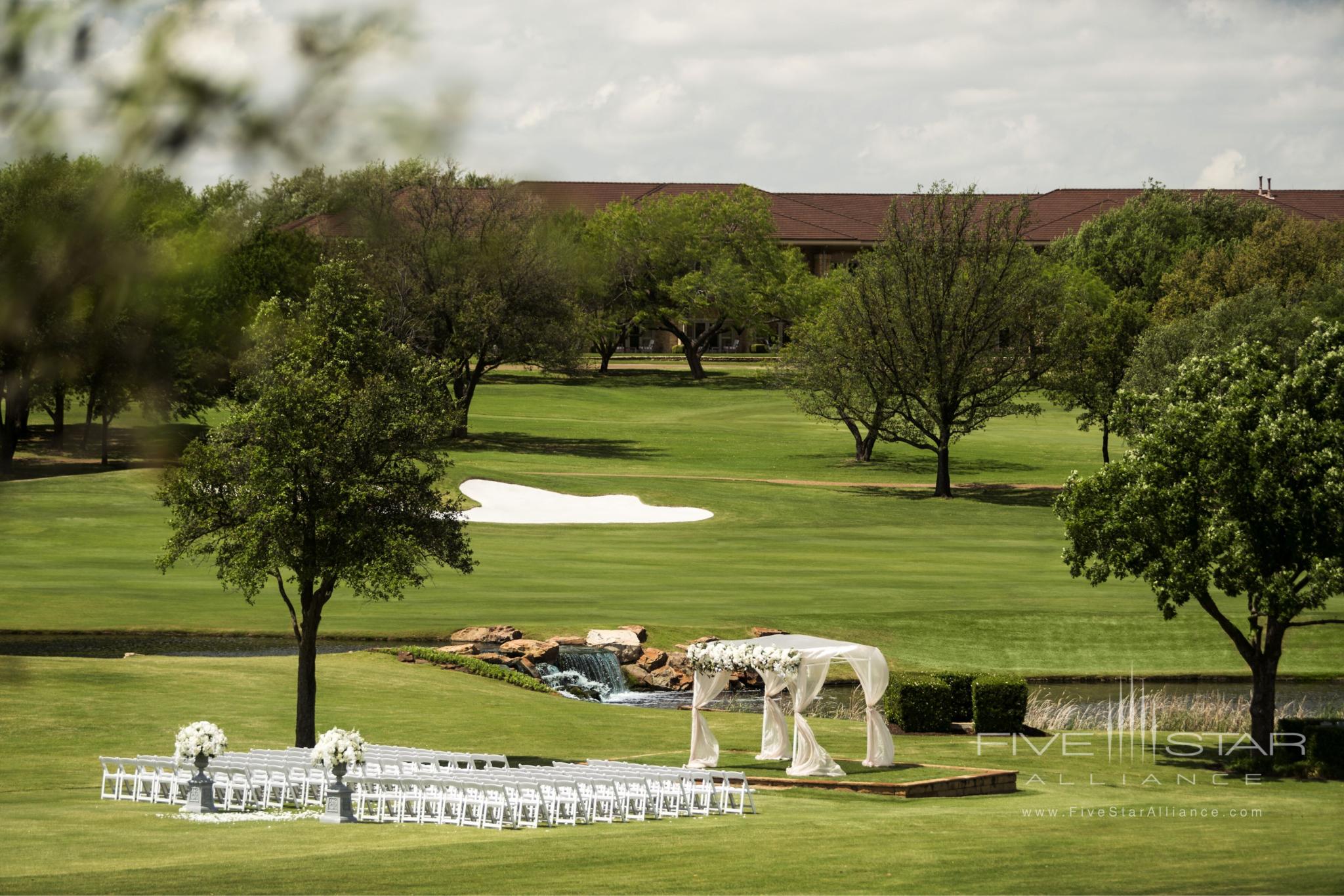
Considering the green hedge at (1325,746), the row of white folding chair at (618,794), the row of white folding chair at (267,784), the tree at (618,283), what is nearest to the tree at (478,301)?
the tree at (618,283)

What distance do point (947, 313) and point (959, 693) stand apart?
43.3 metres

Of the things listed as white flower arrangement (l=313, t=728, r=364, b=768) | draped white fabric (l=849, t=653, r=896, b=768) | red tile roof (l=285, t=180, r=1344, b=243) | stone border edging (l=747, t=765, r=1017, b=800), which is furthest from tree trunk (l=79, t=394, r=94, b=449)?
red tile roof (l=285, t=180, r=1344, b=243)

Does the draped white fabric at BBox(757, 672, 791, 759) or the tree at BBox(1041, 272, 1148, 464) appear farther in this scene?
the tree at BBox(1041, 272, 1148, 464)

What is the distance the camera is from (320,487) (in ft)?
87.6

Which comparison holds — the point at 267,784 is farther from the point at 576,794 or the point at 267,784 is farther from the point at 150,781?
the point at 576,794

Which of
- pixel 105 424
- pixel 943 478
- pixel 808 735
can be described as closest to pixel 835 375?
pixel 943 478

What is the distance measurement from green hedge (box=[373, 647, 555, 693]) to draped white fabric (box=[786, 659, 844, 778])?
10.7m

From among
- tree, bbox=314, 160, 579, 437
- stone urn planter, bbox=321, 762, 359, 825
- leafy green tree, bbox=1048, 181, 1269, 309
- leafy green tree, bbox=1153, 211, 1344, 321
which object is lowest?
stone urn planter, bbox=321, 762, 359, 825

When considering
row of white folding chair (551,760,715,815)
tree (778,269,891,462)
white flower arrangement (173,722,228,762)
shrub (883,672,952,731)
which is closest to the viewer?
white flower arrangement (173,722,228,762)

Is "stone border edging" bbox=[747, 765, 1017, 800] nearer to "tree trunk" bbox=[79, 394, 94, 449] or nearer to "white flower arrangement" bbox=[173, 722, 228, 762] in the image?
"white flower arrangement" bbox=[173, 722, 228, 762]

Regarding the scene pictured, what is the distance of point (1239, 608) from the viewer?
4625 centimetres

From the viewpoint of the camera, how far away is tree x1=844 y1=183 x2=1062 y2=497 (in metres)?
75.3

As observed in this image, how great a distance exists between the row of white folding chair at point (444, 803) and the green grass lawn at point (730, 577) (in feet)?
27.8

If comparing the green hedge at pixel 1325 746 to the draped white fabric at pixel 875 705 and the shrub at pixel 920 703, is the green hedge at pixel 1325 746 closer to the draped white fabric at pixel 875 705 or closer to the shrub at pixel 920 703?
the draped white fabric at pixel 875 705
